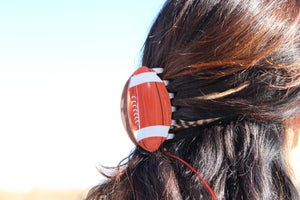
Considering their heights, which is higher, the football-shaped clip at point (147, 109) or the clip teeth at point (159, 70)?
the clip teeth at point (159, 70)

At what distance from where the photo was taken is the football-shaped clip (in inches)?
41.6

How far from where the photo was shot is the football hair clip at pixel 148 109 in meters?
1.06

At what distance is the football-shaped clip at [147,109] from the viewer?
1.06 m

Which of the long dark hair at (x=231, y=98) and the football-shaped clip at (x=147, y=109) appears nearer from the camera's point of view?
the long dark hair at (x=231, y=98)

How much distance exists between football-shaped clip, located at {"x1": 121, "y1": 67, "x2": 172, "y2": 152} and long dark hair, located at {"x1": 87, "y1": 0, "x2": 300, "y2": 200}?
0.04 m

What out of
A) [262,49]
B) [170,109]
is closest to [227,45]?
[262,49]

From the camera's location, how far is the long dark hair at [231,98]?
947 millimetres

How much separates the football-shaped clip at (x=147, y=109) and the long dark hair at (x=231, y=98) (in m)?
0.04

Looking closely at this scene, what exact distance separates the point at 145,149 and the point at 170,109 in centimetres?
15

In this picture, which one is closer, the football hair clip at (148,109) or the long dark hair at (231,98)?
the long dark hair at (231,98)

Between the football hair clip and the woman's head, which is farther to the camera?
the football hair clip

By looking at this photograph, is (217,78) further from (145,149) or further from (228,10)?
(145,149)

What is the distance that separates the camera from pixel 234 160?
989 mm

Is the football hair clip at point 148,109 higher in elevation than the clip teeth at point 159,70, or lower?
lower
